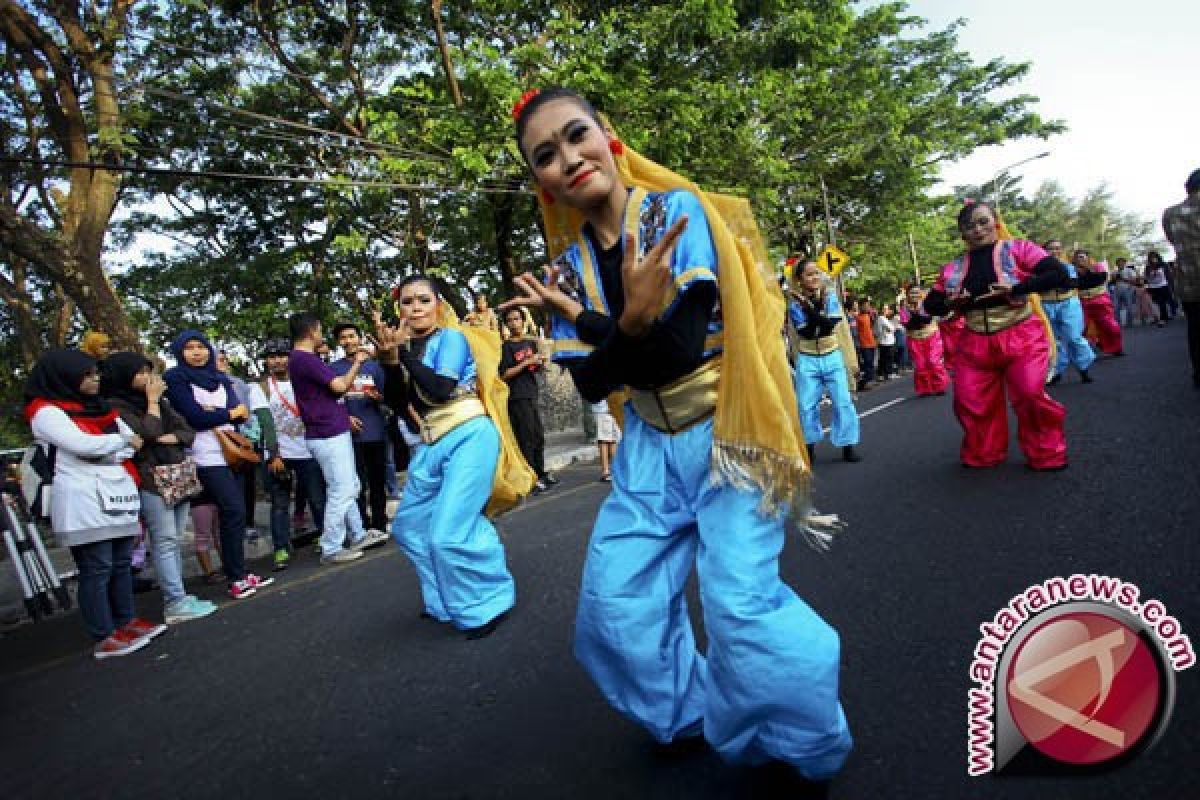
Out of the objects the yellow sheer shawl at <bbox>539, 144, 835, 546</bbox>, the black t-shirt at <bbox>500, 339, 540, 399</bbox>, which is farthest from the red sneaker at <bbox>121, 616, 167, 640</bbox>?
the black t-shirt at <bbox>500, 339, 540, 399</bbox>

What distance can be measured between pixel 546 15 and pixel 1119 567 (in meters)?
12.7

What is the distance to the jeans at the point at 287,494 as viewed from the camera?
5.88 meters

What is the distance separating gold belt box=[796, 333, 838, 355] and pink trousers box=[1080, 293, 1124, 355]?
7.34 m

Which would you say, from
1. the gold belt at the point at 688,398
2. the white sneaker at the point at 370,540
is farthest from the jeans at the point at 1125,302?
the gold belt at the point at 688,398

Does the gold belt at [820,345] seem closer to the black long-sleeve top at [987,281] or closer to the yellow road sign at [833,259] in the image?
the black long-sleeve top at [987,281]

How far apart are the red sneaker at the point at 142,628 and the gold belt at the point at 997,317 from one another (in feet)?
18.5

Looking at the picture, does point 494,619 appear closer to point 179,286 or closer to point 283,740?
point 283,740

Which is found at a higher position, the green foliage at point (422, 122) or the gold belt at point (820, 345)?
the green foliage at point (422, 122)

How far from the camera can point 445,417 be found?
3.71 m

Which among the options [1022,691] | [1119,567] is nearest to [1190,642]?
[1119,567]

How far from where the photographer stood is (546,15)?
12.5 meters

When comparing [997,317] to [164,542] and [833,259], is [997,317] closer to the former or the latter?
[164,542]

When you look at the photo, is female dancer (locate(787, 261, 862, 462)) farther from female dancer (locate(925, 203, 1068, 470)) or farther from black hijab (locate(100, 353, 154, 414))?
black hijab (locate(100, 353, 154, 414))

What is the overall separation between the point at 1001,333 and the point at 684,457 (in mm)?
3718
